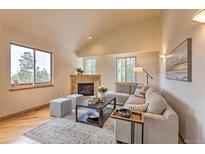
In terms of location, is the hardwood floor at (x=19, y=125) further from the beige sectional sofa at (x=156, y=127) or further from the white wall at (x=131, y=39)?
the white wall at (x=131, y=39)

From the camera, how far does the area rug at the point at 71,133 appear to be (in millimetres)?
2299

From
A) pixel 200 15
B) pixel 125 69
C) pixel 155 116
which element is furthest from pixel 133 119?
pixel 125 69

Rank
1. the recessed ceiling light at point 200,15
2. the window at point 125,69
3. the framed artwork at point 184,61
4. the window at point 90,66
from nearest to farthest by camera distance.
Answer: the recessed ceiling light at point 200,15 < the framed artwork at point 184,61 < the window at point 125,69 < the window at point 90,66

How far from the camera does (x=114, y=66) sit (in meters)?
6.58

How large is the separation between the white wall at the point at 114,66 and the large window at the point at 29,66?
8.96 feet

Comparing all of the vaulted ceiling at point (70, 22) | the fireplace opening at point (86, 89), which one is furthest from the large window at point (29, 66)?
the fireplace opening at point (86, 89)

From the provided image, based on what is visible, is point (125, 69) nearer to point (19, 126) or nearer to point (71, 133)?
point (71, 133)

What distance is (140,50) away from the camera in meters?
5.07
